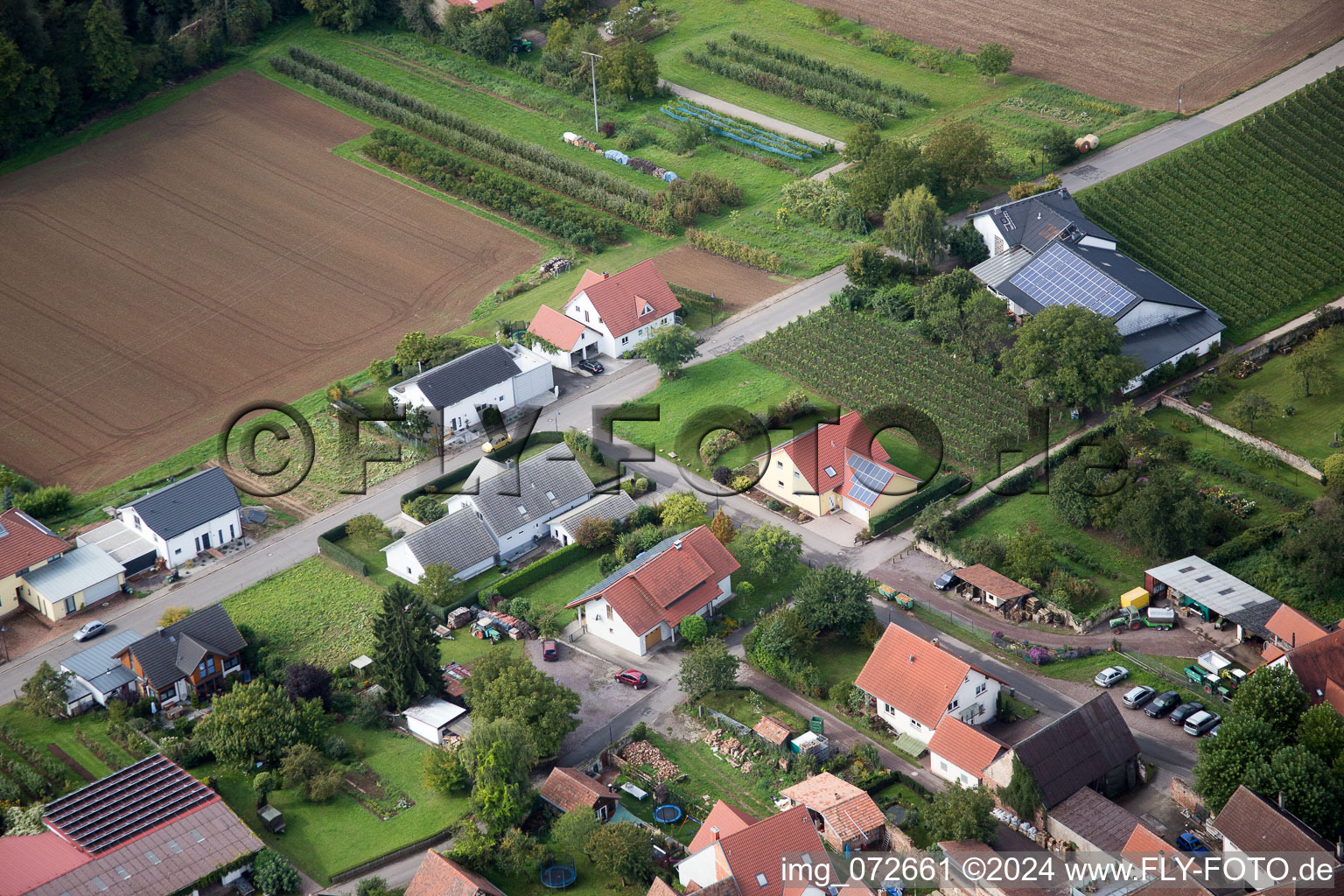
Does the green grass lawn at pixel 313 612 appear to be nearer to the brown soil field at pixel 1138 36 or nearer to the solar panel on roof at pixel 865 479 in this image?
the solar panel on roof at pixel 865 479

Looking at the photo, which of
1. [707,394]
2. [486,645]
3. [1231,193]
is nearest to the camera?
[486,645]

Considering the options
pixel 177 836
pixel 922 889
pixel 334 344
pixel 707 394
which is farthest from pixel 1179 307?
pixel 177 836

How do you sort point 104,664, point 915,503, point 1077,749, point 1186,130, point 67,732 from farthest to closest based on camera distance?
1. point 1186,130
2. point 915,503
3. point 104,664
4. point 67,732
5. point 1077,749

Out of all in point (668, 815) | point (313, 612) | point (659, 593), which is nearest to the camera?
point (668, 815)

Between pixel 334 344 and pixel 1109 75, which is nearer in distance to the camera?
pixel 334 344

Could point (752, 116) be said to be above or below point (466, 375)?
above

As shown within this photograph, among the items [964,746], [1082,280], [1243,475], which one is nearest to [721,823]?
[964,746]

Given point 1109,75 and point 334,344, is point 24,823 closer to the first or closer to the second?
point 334,344

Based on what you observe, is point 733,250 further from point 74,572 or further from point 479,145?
point 74,572
